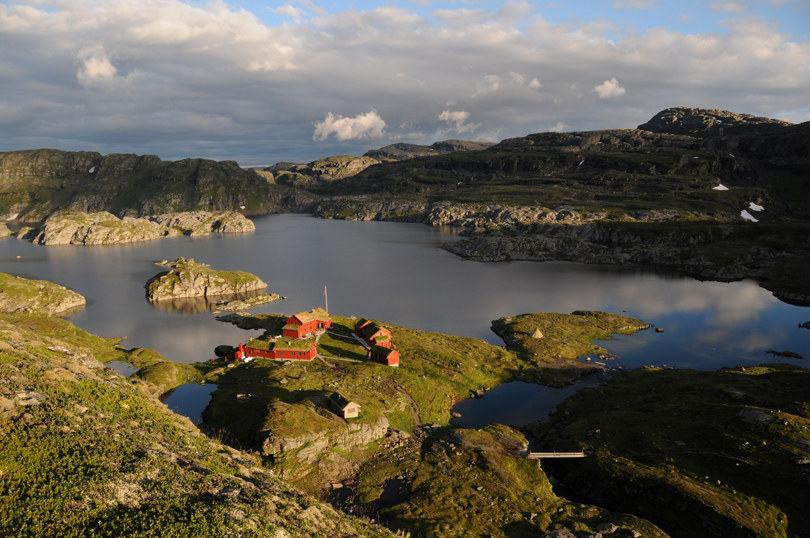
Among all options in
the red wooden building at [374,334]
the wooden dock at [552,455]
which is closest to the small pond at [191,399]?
the red wooden building at [374,334]

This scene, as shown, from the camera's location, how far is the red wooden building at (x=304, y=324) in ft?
287

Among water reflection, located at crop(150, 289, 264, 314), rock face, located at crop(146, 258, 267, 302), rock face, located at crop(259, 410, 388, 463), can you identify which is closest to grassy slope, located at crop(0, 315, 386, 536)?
rock face, located at crop(259, 410, 388, 463)

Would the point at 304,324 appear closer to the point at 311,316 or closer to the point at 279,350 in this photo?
the point at 311,316

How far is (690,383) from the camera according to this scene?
7188cm

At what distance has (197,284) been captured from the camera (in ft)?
483

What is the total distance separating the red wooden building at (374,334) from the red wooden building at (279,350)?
36.7 feet

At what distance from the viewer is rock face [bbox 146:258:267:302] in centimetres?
14238

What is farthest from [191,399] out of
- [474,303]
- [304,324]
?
[474,303]

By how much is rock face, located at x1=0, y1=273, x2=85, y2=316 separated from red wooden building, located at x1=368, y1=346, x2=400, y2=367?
101 meters

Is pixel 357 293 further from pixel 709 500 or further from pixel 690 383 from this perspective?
pixel 709 500

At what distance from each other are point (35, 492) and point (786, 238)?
26063 centimetres

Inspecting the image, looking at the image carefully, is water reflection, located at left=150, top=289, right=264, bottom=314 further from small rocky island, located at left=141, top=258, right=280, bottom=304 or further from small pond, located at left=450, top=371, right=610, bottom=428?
small pond, located at left=450, top=371, right=610, bottom=428

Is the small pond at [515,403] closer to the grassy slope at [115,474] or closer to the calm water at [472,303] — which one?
the calm water at [472,303]

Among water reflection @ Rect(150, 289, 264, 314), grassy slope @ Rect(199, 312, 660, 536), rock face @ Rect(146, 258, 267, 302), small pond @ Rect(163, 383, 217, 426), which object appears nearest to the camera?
grassy slope @ Rect(199, 312, 660, 536)
